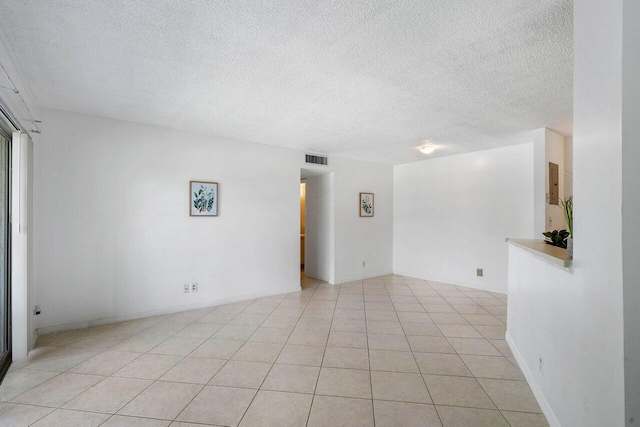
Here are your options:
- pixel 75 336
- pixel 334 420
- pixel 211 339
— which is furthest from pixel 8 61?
pixel 334 420

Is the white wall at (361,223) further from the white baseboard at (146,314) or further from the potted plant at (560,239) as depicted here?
the potted plant at (560,239)

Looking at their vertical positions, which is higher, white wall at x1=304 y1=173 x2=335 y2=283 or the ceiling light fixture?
the ceiling light fixture

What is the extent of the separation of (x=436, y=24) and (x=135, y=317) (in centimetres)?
440

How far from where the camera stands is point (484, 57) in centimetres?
216

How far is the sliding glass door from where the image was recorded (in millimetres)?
2549

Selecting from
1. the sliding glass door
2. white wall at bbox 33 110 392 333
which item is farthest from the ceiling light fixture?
the sliding glass door

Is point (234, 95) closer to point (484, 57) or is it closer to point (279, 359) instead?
point (484, 57)

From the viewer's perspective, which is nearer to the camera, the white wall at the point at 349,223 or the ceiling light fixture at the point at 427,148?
the ceiling light fixture at the point at 427,148

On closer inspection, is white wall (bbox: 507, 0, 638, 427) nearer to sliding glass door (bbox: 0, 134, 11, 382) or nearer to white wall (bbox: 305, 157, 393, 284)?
white wall (bbox: 305, 157, 393, 284)

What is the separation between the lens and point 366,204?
615 cm

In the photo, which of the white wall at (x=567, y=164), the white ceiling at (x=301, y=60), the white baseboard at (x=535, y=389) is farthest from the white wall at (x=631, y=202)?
the white wall at (x=567, y=164)

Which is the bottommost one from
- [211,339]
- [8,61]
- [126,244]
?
[211,339]

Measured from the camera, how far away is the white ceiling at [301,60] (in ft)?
5.56

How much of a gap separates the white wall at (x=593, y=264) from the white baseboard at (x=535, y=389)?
12 mm
